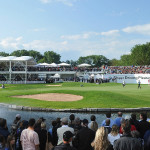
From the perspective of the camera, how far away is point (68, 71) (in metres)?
72.7

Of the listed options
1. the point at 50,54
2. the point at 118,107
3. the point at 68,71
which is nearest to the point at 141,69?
the point at 68,71

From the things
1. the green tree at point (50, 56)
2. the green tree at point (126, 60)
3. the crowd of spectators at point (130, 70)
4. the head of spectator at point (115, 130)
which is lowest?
the head of spectator at point (115, 130)

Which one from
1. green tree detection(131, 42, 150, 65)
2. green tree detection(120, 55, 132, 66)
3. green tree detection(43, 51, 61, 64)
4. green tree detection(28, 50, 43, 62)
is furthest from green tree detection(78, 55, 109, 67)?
green tree detection(131, 42, 150, 65)

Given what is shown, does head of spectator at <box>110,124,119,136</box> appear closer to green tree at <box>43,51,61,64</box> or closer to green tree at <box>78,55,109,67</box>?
green tree at <box>78,55,109,67</box>

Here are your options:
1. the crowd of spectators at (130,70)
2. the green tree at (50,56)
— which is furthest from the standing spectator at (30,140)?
the green tree at (50,56)

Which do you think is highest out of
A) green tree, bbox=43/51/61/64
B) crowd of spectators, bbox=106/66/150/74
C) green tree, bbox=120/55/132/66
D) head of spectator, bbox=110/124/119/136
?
green tree, bbox=43/51/61/64

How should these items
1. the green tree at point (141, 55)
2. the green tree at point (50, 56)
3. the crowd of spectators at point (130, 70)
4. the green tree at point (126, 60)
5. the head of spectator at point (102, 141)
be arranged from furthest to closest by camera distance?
the green tree at point (50, 56), the green tree at point (126, 60), the green tree at point (141, 55), the crowd of spectators at point (130, 70), the head of spectator at point (102, 141)

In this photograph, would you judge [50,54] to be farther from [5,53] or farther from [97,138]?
[97,138]

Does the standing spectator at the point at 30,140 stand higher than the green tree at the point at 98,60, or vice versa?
the green tree at the point at 98,60

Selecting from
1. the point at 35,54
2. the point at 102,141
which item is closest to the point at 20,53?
the point at 35,54

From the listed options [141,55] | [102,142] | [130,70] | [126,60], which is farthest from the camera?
[126,60]

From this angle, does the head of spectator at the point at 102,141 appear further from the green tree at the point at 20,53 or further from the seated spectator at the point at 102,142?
the green tree at the point at 20,53

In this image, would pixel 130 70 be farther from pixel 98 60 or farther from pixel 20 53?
pixel 20 53

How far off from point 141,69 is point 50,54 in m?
108
